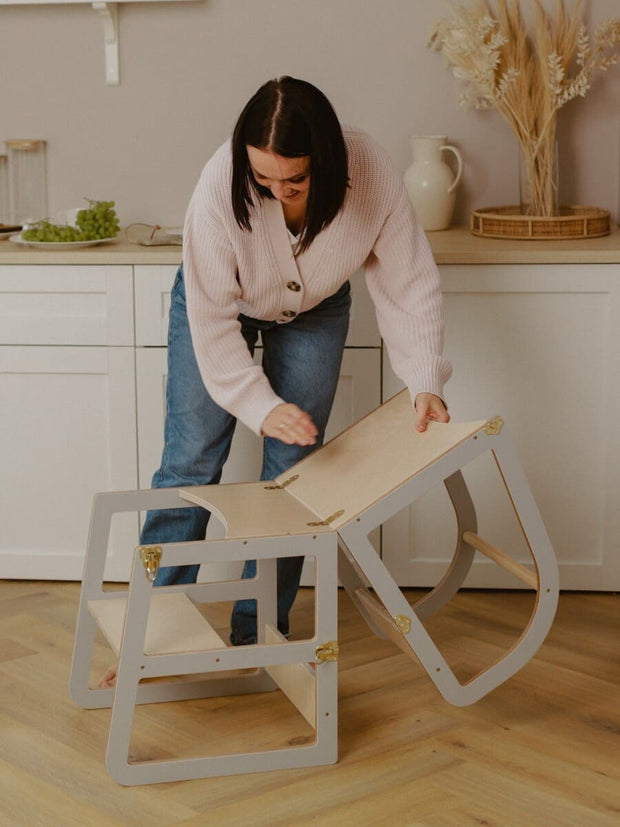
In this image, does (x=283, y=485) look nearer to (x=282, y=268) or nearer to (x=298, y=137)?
(x=282, y=268)

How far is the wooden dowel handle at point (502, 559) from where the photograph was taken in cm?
203

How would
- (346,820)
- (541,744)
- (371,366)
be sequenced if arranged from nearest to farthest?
(346,820), (541,744), (371,366)

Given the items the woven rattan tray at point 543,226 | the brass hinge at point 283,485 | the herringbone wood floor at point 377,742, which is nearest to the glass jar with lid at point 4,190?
the herringbone wood floor at point 377,742

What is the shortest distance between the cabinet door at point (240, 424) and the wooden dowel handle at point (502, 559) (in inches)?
18.7

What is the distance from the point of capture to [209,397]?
2.23 metres

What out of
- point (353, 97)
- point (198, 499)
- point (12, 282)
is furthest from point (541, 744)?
point (353, 97)

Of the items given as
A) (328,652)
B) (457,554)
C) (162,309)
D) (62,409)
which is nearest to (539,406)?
(457,554)

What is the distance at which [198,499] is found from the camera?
6.63 ft

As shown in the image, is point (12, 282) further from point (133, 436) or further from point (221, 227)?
point (221, 227)

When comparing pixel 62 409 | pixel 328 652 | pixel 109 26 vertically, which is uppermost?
pixel 109 26

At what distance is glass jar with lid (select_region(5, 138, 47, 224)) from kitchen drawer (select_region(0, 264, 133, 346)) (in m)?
0.46

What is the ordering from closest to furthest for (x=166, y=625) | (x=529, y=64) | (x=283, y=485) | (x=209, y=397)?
(x=166, y=625) < (x=283, y=485) < (x=209, y=397) < (x=529, y=64)

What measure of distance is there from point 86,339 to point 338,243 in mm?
792

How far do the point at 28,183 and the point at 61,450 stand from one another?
77 centimetres
